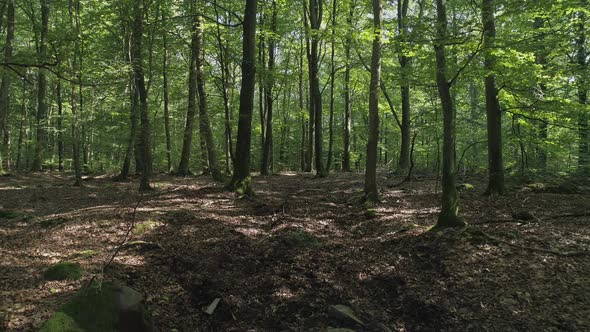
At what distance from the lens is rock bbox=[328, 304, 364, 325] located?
5.02 metres

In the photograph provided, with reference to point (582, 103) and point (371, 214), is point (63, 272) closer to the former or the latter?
point (371, 214)

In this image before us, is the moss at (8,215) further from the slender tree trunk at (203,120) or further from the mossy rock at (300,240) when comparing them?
the mossy rock at (300,240)

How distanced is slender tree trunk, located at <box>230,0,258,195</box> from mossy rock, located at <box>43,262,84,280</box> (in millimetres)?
6715

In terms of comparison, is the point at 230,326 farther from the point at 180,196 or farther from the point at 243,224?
the point at 180,196

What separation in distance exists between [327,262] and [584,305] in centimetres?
390

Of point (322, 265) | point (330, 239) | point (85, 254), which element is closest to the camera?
point (85, 254)

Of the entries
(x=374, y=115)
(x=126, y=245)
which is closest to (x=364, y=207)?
(x=374, y=115)

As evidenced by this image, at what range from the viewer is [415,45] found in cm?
806

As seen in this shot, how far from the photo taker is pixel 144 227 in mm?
8461

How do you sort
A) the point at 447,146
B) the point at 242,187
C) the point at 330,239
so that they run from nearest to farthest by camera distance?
1. the point at 447,146
2. the point at 330,239
3. the point at 242,187

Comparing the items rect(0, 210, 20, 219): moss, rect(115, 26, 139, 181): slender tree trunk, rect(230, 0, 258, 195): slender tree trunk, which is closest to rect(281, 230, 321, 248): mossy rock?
rect(230, 0, 258, 195): slender tree trunk

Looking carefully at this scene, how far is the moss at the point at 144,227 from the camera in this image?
8.20 meters

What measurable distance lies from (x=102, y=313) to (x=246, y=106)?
885 cm

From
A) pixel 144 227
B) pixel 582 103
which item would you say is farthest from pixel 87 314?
pixel 582 103
